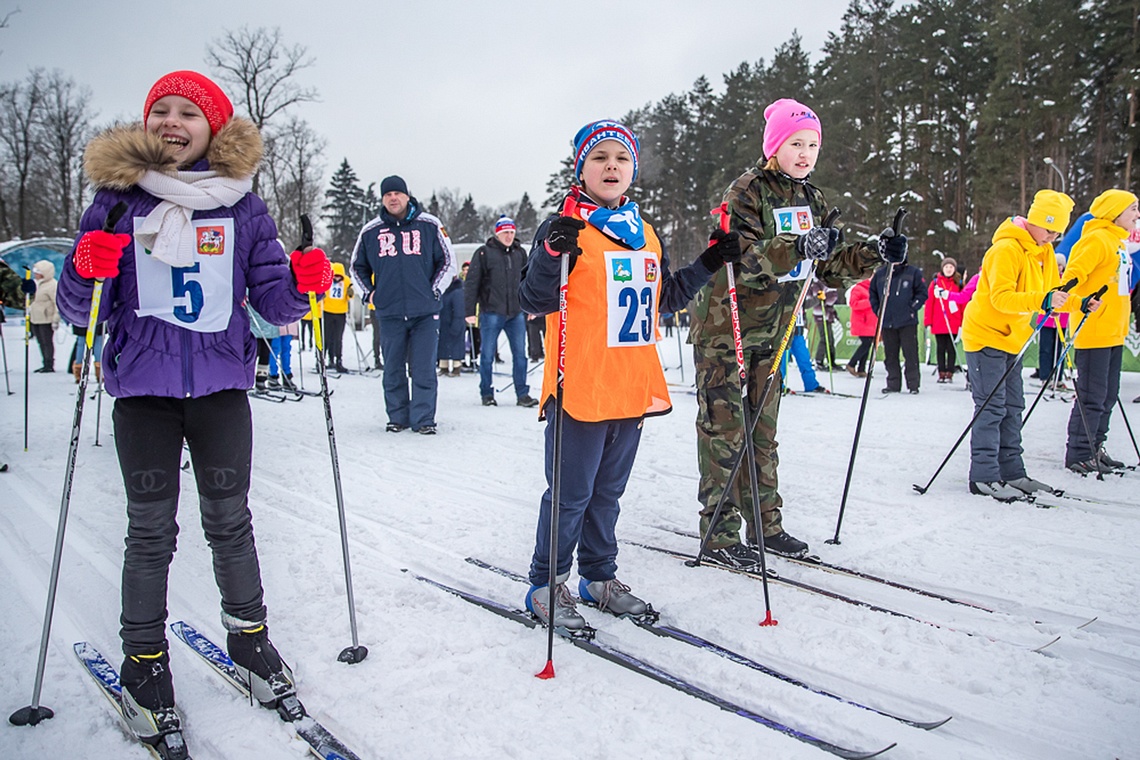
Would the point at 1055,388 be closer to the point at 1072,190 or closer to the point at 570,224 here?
the point at 570,224

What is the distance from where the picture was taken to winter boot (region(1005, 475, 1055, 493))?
4691 millimetres

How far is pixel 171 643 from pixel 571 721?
163cm

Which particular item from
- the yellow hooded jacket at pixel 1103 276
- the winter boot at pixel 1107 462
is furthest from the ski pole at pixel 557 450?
the winter boot at pixel 1107 462

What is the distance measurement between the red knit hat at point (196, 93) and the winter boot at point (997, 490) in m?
4.89

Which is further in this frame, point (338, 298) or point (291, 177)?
point (291, 177)

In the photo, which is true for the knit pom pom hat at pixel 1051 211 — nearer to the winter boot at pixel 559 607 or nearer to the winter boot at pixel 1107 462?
the winter boot at pixel 1107 462

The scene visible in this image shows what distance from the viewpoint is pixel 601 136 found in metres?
2.84

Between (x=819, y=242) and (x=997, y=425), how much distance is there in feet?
8.73

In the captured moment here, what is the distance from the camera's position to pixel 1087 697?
2350 mm

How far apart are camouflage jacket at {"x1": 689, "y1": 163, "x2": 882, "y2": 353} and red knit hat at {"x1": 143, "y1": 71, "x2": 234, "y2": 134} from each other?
2.25 meters

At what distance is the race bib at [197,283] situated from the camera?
7.43ft

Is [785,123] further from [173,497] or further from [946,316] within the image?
[946,316]

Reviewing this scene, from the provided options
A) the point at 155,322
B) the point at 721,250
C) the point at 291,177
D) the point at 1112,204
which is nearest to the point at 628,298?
the point at 721,250

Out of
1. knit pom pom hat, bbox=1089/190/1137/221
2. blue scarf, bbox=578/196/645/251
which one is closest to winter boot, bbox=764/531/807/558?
blue scarf, bbox=578/196/645/251
